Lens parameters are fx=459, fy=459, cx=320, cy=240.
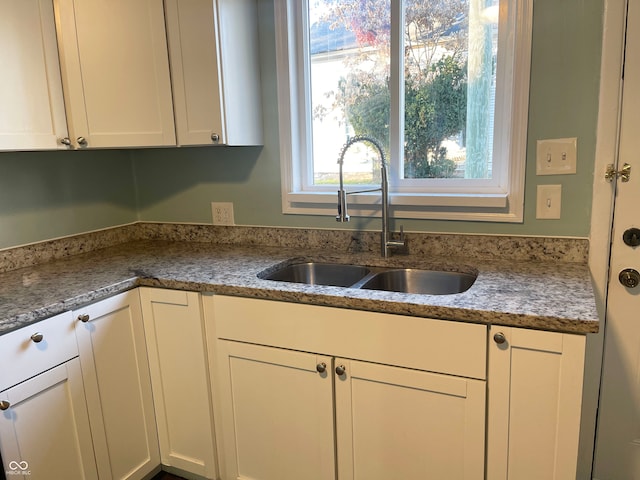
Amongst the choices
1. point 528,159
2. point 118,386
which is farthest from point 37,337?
point 528,159

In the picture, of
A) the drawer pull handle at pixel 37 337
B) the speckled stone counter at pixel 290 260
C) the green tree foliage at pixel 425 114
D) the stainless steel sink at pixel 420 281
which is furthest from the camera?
the green tree foliage at pixel 425 114

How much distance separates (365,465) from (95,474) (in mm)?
952

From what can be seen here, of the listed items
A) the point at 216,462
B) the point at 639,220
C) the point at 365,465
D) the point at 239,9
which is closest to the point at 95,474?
the point at 216,462

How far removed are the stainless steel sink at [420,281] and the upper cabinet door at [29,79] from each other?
1368mm

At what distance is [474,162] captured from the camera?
6.01 ft

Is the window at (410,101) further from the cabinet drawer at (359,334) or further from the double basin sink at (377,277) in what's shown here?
the cabinet drawer at (359,334)

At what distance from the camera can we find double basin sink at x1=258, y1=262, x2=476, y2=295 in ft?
5.62

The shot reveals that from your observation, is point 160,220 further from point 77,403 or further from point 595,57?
point 595,57

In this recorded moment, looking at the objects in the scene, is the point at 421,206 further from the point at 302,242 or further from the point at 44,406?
the point at 44,406

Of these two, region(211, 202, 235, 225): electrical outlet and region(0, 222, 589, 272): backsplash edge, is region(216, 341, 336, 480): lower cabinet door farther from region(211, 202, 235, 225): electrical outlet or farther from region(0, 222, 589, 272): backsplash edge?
region(211, 202, 235, 225): electrical outlet

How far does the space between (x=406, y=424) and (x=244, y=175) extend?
1.33m

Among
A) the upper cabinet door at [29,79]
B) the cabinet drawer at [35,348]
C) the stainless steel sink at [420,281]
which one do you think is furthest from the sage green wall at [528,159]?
the cabinet drawer at [35,348]

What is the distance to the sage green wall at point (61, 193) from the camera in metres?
1.91

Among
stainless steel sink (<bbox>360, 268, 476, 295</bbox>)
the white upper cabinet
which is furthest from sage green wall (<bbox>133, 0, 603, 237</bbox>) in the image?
stainless steel sink (<bbox>360, 268, 476, 295</bbox>)
